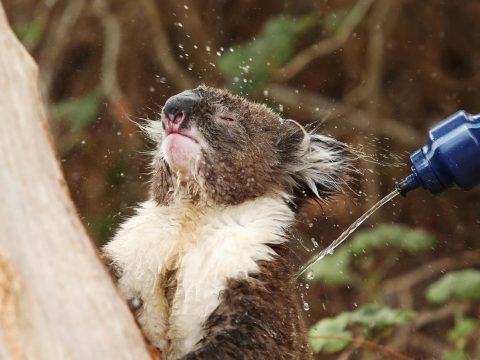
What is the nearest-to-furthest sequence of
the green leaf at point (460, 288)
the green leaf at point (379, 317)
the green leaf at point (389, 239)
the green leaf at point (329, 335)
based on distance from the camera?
the green leaf at point (329, 335), the green leaf at point (379, 317), the green leaf at point (460, 288), the green leaf at point (389, 239)

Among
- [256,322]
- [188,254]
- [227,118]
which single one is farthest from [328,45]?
A: [256,322]

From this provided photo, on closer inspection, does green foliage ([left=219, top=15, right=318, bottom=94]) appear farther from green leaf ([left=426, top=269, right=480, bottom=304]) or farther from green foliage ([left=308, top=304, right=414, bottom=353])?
green foliage ([left=308, top=304, right=414, bottom=353])

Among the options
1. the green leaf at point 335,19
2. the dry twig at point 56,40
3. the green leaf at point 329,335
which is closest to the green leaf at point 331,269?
the green leaf at point 329,335

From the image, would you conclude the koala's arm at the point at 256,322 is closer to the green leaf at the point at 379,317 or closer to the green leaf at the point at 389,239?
the green leaf at the point at 379,317

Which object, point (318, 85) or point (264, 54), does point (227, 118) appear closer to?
point (264, 54)

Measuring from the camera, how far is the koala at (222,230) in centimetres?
307

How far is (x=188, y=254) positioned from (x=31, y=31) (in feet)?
15.8

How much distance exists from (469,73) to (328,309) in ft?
7.63

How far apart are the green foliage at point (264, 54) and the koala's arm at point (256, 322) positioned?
3706 mm

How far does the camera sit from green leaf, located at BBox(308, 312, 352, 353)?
4.26 metres

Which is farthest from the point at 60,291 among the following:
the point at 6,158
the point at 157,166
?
the point at 157,166

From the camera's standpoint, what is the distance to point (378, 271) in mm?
7156

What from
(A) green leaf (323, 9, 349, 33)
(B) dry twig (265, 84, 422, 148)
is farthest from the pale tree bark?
(A) green leaf (323, 9, 349, 33)

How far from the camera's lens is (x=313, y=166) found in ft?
12.2
